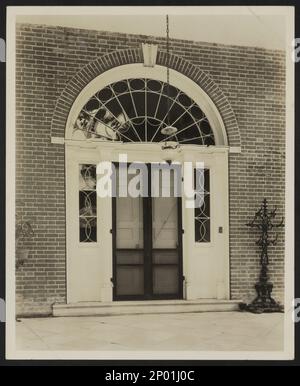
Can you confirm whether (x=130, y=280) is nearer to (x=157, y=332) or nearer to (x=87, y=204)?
(x=87, y=204)

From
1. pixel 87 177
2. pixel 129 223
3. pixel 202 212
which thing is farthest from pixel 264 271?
pixel 87 177

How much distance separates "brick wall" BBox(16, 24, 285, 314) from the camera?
24.4 ft

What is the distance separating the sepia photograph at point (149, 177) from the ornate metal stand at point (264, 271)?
21 mm

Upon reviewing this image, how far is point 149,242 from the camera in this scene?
8.10m

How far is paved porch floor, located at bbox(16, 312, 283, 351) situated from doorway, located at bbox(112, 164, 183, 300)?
0.55 metres

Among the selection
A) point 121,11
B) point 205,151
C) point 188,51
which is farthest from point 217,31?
point 121,11

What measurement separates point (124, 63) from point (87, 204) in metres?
2.10

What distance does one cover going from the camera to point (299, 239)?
5.70 m

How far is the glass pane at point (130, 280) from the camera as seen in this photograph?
26.1ft

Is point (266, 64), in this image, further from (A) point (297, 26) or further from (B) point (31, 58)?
(B) point (31, 58)

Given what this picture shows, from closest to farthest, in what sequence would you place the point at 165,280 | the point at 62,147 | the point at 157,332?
the point at 157,332
the point at 62,147
the point at 165,280

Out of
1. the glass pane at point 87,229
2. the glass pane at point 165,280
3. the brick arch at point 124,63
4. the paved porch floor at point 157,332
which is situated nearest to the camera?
the paved porch floor at point 157,332

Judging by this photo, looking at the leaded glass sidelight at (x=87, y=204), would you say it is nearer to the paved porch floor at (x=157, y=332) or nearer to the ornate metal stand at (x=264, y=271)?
the paved porch floor at (x=157, y=332)

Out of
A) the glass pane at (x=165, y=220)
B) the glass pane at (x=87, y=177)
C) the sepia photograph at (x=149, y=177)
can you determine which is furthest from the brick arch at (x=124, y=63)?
the glass pane at (x=165, y=220)
